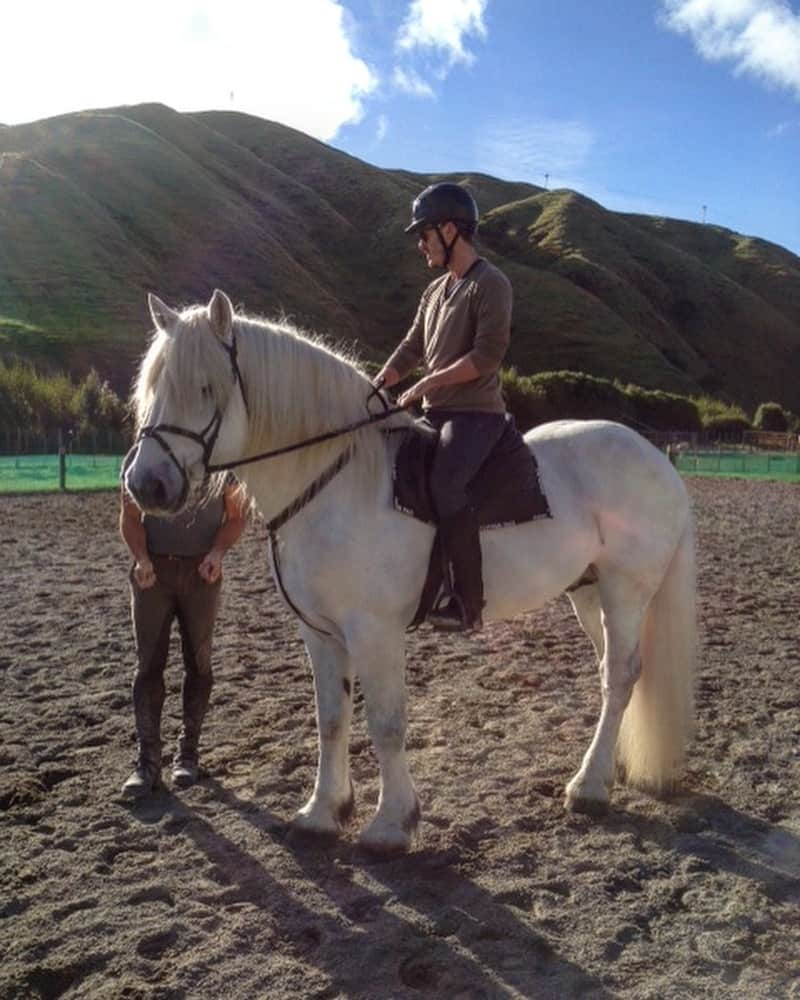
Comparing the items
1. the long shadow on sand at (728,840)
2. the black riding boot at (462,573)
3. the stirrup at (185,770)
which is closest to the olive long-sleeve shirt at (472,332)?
the black riding boot at (462,573)

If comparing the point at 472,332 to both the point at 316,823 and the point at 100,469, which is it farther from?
the point at 100,469

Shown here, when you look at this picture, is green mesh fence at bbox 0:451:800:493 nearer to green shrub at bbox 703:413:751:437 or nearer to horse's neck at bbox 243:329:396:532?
green shrub at bbox 703:413:751:437

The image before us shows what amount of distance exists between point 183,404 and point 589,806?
8.52 feet

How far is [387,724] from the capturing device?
11.9 feet

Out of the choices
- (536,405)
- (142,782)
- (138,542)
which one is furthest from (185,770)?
(536,405)

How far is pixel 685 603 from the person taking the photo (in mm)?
4434

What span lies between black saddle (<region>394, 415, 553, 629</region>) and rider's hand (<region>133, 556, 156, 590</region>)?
4.53ft

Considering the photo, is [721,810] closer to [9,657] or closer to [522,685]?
[522,685]

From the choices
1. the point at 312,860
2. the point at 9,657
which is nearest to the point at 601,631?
the point at 312,860

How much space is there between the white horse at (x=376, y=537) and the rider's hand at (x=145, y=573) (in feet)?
3.01

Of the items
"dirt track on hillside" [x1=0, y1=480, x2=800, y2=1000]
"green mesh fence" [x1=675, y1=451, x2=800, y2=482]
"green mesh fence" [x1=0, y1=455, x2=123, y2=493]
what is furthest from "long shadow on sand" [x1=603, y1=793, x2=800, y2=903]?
"green mesh fence" [x1=675, y1=451, x2=800, y2=482]

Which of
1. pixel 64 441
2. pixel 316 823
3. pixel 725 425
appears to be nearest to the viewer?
pixel 316 823

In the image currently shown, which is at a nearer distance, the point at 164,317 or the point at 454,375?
the point at 164,317

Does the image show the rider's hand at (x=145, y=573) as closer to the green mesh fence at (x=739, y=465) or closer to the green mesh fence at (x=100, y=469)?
the green mesh fence at (x=100, y=469)
